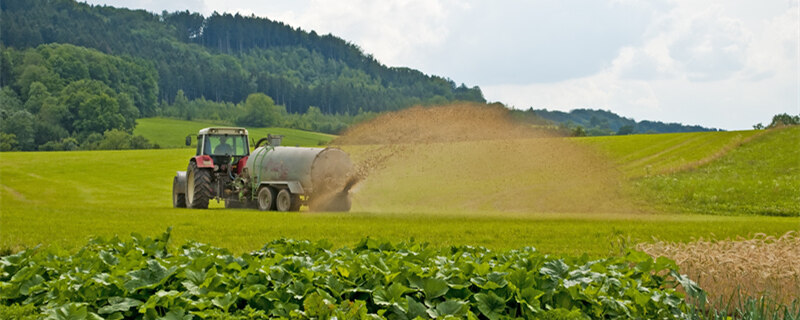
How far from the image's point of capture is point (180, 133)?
93.8m

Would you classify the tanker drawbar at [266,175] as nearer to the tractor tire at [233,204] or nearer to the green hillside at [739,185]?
the tractor tire at [233,204]

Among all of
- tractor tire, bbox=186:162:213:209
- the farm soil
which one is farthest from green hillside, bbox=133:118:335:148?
→ tractor tire, bbox=186:162:213:209

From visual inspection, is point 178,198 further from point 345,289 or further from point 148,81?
point 148,81

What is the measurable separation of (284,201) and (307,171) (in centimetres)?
143

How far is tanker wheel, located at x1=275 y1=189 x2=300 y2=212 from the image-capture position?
23703mm

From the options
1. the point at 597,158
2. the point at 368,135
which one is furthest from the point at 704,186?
the point at 368,135

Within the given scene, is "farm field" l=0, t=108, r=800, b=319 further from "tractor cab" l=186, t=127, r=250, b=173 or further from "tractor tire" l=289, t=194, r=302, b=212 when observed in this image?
"tractor tire" l=289, t=194, r=302, b=212

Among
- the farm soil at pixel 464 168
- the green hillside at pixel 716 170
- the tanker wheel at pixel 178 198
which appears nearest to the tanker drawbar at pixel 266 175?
the farm soil at pixel 464 168

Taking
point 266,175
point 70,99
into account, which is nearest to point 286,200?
point 266,175

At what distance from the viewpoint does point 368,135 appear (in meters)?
26.7

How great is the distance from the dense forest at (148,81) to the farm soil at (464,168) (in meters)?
28.3

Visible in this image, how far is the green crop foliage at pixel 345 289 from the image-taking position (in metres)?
5.31

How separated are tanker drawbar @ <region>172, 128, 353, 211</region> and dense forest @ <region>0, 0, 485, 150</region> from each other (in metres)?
36.3

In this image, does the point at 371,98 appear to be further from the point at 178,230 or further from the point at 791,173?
the point at 178,230
